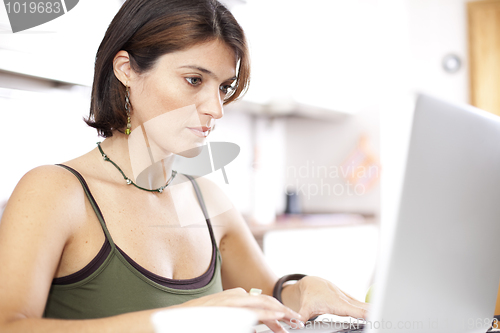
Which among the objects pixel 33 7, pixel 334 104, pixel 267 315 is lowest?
pixel 267 315

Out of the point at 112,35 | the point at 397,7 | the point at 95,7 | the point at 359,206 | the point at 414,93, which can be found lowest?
the point at 359,206

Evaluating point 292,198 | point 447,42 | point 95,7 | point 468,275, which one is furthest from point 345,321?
point 447,42

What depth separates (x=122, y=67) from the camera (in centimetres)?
101

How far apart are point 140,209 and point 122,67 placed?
33 centimetres

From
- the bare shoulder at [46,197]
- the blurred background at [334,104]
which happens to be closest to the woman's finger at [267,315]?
the bare shoulder at [46,197]

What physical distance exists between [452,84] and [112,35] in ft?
9.00

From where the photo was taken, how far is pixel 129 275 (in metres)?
0.86

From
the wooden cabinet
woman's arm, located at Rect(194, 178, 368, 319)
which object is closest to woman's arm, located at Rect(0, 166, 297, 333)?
woman's arm, located at Rect(194, 178, 368, 319)

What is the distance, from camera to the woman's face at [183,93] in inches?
37.9

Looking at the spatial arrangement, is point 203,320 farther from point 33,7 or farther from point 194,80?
point 33,7

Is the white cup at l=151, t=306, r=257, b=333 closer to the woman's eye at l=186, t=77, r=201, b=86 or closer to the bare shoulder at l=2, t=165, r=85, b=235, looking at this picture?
the bare shoulder at l=2, t=165, r=85, b=235

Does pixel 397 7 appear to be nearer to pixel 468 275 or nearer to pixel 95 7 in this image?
pixel 95 7

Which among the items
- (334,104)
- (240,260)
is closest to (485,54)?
(334,104)

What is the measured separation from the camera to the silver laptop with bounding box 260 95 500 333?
457 mm
